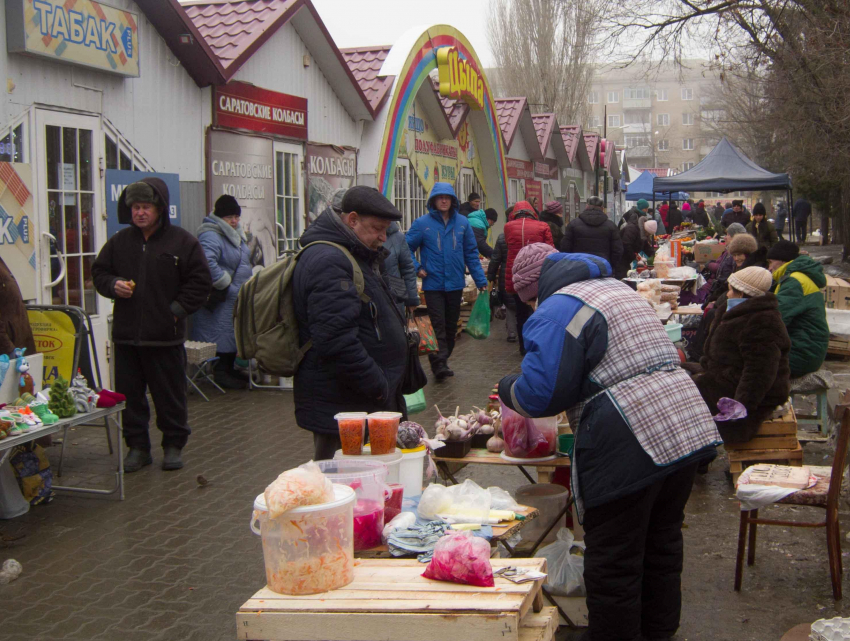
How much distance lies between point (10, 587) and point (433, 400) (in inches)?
194

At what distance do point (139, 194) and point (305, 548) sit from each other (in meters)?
3.97

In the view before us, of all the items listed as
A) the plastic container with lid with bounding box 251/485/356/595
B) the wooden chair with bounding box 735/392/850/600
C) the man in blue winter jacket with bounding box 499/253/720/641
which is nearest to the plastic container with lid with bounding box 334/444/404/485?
the man in blue winter jacket with bounding box 499/253/720/641

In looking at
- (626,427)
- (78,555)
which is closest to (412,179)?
(78,555)

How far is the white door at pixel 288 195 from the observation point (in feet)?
38.0

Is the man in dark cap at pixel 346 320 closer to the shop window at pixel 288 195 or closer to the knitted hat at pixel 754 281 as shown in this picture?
the knitted hat at pixel 754 281

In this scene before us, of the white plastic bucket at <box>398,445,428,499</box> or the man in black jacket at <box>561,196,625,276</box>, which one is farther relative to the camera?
the man in black jacket at <box>561,196,625,276</box>

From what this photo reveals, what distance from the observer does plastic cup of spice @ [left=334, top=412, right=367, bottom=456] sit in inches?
144

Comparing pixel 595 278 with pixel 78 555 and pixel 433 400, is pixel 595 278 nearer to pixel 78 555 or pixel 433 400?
pixel 78 555

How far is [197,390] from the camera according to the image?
30.0 feet

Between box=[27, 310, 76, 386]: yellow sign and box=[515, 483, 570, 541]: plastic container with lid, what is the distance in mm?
3336

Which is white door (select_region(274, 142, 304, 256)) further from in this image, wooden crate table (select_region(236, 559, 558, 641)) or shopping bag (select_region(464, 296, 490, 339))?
wooden crate table (select_region(236, 559, 558, 641))

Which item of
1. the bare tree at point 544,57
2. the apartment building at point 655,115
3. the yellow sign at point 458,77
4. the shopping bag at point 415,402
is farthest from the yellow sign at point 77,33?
the apartment building at point 655,115

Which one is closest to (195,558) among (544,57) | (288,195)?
(288,195)

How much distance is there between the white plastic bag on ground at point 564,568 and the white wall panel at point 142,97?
5700 mm
